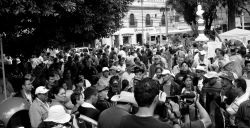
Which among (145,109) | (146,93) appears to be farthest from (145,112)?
(146,93)

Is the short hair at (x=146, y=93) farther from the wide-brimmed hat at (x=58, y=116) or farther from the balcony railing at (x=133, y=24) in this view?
the balcony railing at (x=133, y=24)

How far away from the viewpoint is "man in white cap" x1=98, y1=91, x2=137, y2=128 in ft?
16.8

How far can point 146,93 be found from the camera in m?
4.09

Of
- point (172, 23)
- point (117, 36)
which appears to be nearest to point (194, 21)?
point (117, 36)

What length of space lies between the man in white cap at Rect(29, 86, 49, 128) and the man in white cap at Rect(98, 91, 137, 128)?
1562 millimetres

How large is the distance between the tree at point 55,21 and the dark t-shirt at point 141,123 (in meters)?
6.34

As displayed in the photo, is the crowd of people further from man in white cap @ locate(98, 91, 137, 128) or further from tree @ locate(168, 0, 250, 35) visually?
tree @ locate(168, 0, 250, 35)

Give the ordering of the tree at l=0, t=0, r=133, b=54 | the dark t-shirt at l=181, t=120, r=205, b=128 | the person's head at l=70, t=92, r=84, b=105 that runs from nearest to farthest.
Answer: the dark t-shirt at l=181, t=120, r=205, b=128 < the person's head at l=70, t=92, r=84, b=105 < the tree at l=0, t=0, r=133, b=54

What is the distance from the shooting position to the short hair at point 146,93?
4082mm

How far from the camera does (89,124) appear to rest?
19.4 feet

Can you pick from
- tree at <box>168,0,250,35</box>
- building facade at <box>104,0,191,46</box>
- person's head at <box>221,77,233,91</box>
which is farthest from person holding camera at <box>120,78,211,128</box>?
building facade at <box>104,0,191,46</box>

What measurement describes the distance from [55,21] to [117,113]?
7298 mm

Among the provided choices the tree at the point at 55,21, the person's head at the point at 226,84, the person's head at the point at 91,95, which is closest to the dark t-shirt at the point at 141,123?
the person's head at the point at 91,95

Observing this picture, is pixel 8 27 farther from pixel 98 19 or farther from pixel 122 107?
pixel 122 107
